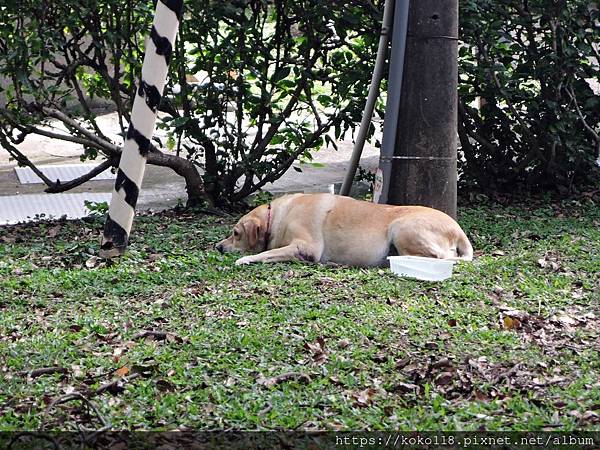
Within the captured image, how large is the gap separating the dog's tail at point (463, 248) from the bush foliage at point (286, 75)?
252 centimetres

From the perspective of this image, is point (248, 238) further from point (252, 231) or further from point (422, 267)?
point (422, 267)

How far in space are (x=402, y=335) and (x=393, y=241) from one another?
1.94 m

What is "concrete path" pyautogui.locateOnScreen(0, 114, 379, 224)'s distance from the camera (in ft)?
36.0

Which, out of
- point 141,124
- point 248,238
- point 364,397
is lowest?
point 364,397

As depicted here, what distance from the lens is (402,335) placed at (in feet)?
18.1

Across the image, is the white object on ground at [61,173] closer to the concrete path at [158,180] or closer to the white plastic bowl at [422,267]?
the concrete path at [158,180]

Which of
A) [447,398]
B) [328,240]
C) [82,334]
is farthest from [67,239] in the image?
[447,398]

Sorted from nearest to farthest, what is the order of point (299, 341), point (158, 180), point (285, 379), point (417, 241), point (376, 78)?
point (285, 379) < point (299, 341) < point (417, 241) < point (376, 78) < point (158, 180)

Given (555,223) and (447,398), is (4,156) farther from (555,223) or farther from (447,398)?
(447,398)

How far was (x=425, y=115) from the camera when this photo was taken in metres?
8.09

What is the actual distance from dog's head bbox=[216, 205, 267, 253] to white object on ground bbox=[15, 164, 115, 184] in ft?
14.0

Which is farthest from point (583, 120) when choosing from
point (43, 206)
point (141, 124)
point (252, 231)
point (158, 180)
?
point (43, 206)

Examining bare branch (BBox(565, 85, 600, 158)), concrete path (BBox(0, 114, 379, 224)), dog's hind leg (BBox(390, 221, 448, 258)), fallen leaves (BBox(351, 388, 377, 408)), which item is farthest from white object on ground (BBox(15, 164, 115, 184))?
fallen leaves (BBox(351, 388, 377, 408))

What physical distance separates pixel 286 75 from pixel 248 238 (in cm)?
236
